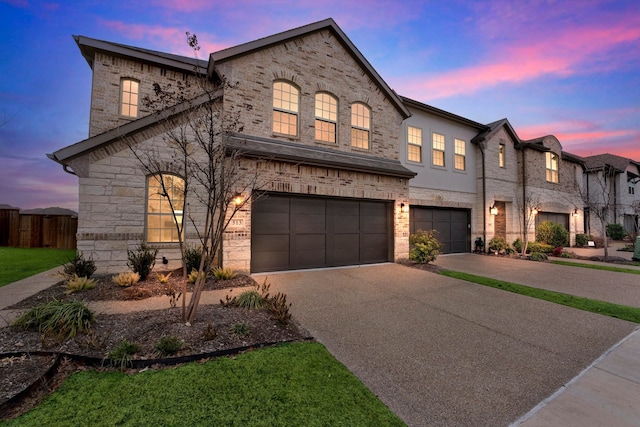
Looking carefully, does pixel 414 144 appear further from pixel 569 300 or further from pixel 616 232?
pixel 616 232

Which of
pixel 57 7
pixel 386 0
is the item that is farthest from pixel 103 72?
pixel 386 0

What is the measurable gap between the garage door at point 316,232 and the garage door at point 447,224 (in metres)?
2.87

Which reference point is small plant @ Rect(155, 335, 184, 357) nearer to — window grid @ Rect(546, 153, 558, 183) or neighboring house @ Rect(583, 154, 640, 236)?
window grid @ Rect(546, 153, 558, 183)

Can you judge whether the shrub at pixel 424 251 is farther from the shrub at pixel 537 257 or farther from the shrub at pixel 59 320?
the shrub at pixel 59 320

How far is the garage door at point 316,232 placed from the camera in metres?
8.68

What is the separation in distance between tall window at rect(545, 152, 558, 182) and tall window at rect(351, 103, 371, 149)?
15811 millimetres

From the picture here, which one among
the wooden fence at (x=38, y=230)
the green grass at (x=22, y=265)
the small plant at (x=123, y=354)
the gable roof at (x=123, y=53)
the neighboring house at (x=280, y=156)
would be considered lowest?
the green grass at (x=22, y=265)

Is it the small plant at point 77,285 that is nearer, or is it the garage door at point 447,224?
the small plant at point 77,285

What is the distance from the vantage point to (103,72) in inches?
349

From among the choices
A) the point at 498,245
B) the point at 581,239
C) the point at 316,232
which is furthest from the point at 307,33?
the point at 581,239

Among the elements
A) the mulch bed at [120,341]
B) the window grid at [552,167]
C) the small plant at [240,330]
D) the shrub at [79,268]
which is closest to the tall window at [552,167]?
the window grid at [552,167]

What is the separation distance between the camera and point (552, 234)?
51.5ft

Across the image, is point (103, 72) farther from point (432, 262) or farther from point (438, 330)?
point (432, 262)

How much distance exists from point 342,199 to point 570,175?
69.7ft
